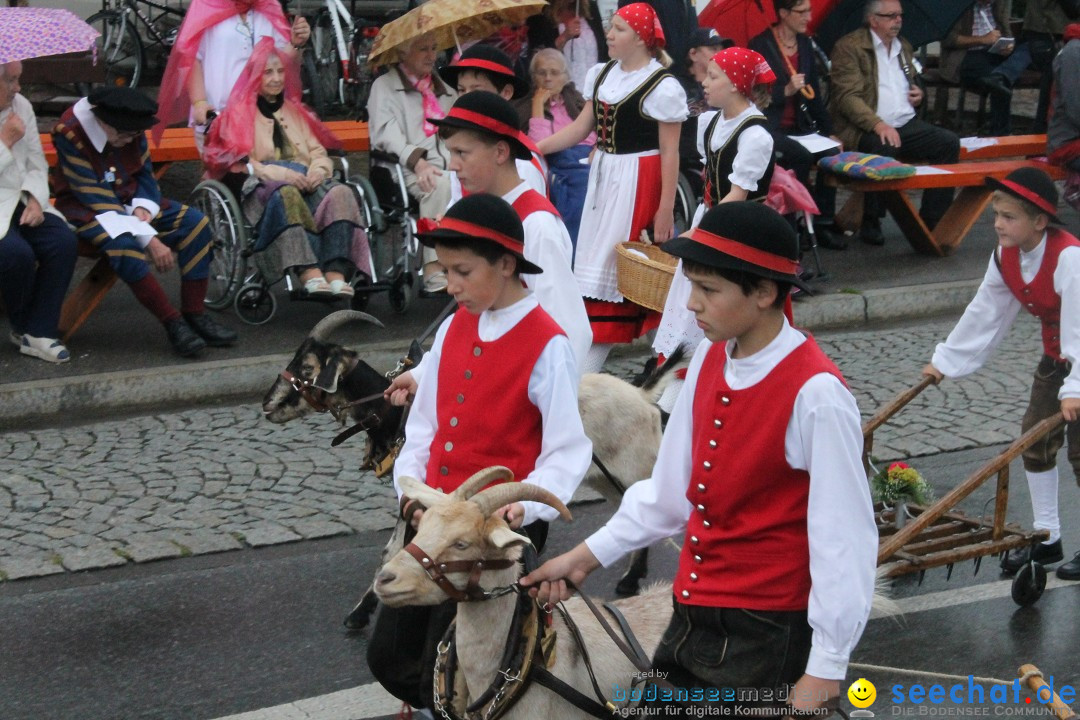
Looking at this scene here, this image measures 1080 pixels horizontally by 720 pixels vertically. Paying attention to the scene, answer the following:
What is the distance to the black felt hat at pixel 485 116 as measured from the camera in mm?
4629

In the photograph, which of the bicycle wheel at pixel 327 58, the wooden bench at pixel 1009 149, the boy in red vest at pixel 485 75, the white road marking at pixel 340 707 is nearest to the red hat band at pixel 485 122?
the boy in red vest at pixel 485 75

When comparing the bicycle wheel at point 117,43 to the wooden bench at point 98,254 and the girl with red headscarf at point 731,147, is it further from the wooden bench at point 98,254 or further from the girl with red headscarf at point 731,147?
the girl with red headscarf at point 731,147

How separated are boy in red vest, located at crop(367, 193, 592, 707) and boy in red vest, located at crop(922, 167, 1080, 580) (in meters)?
2.24

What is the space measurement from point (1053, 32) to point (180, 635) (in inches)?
460

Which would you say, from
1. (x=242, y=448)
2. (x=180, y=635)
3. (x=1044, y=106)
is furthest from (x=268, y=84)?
(x=1044, y=106)

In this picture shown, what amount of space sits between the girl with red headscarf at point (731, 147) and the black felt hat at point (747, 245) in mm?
3798

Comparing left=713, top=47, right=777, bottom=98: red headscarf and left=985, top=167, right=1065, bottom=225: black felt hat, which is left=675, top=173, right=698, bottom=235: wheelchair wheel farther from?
left=985, top=167, right=1065, bottom=225: black felt hat

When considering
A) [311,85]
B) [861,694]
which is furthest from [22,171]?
[861,694]

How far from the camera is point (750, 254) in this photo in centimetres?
310

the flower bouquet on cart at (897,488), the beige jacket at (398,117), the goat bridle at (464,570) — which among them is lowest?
the flower bouquet on cart at (897,488)

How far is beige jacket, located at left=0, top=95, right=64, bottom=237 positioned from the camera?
783 cm

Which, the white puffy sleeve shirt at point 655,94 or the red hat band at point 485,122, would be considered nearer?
the red hat band at point 485,122

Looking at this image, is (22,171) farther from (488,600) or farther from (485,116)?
(488,600)

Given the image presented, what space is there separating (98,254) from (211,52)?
5.54 ft
